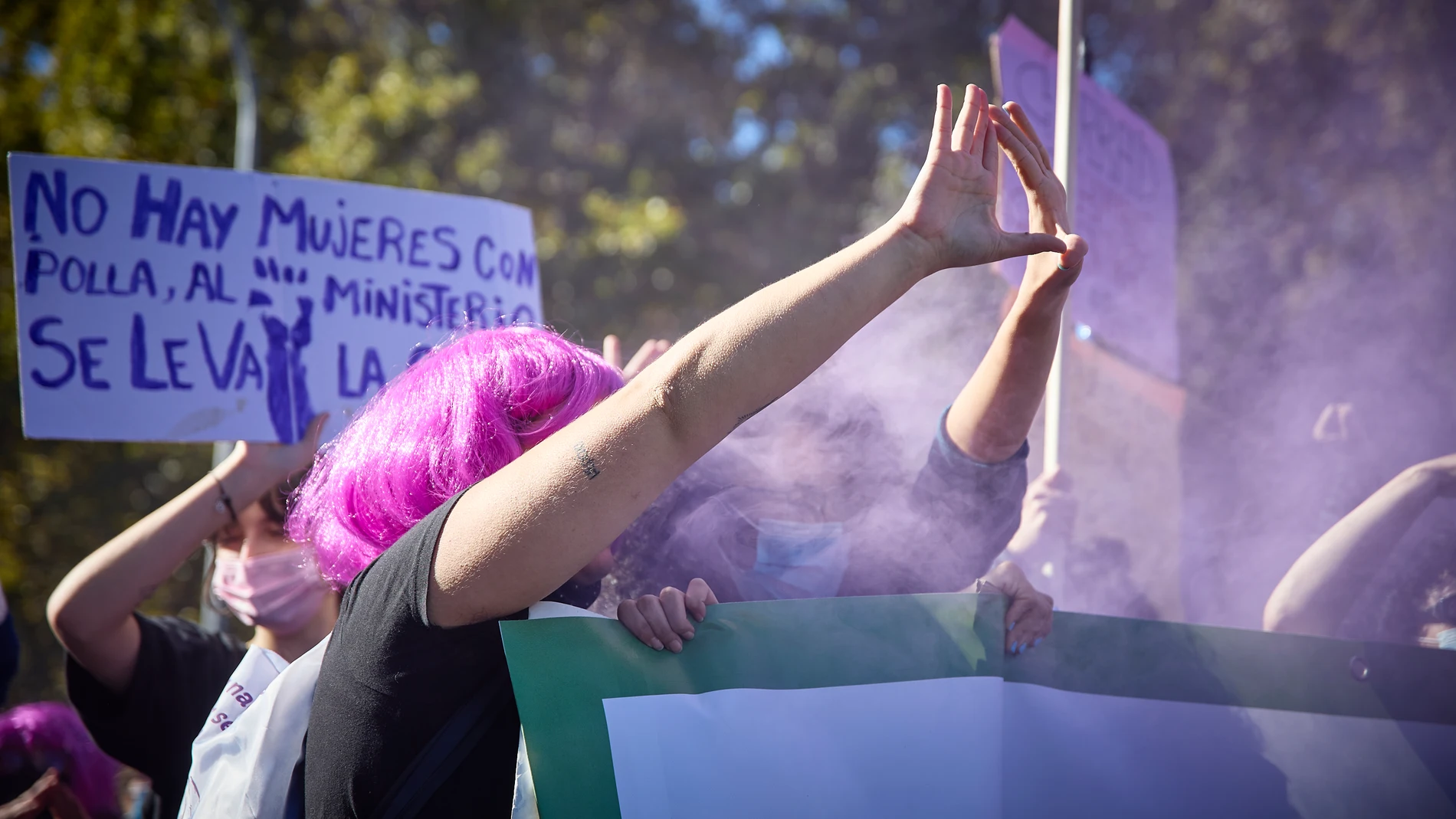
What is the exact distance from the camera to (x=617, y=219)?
11367 mm

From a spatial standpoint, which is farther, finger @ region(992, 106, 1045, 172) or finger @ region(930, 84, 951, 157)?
finger @ region(992, 106, 1045, 172)

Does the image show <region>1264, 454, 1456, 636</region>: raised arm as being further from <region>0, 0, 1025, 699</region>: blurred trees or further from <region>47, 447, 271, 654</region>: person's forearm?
<region>0, 0, 1025, 699</region>: blurred trees

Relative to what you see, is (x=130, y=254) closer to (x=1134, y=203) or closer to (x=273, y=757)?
(x=273, y=757)

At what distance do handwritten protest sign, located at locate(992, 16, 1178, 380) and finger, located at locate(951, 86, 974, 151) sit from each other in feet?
4.80

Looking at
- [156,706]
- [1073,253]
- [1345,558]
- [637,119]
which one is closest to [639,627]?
[1073,253]

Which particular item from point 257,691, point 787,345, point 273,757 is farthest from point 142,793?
point 787,345

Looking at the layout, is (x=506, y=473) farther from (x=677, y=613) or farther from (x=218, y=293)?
(x=218, y=293)

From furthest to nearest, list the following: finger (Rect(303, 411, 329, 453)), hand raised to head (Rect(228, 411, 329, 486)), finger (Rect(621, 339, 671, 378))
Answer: finger (Rect(303, 411, 329, 453)) < hand raised to head (Rect(228, 411, 329, 486)) < finger (Rect(621, 339, 671, 378))

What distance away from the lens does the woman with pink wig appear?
0.99 meters

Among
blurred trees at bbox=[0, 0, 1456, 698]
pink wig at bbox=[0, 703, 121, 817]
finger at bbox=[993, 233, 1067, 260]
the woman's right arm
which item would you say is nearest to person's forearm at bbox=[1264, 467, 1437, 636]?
finger at bbox=[993, 233, 1067, 260]

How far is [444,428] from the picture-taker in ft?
4.08

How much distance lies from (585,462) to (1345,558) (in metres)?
1.50

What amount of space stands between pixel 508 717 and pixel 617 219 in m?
10.5

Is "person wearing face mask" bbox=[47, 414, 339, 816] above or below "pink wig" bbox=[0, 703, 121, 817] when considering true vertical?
above
